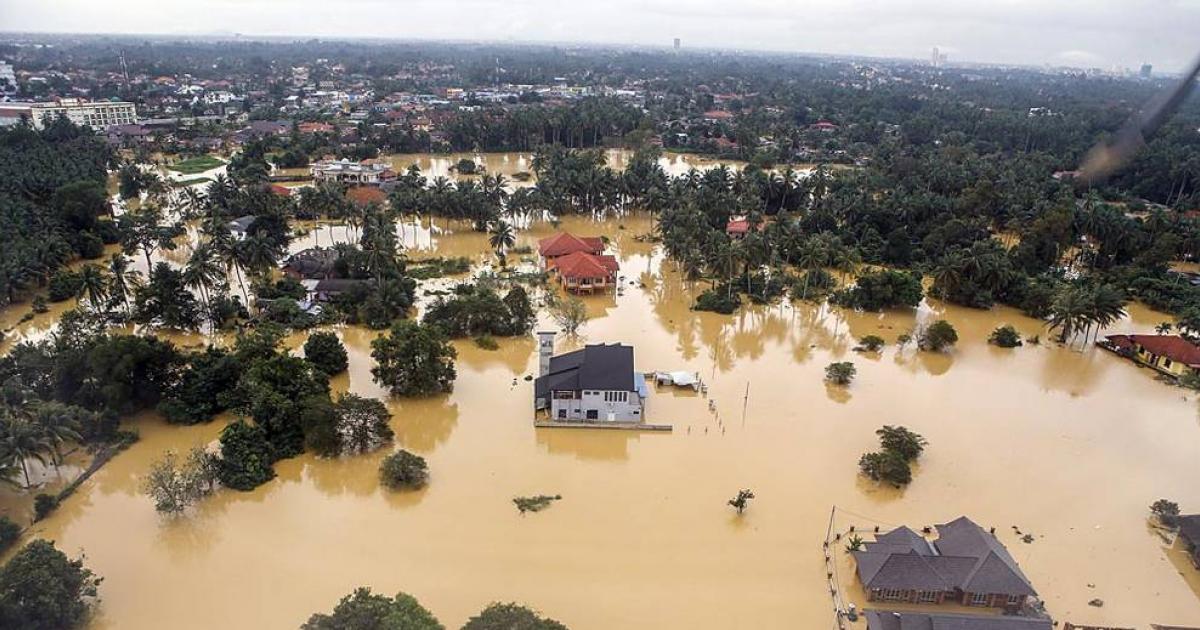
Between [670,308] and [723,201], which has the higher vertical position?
[723,201]

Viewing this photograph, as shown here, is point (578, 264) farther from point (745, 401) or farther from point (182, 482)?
point (182, 482)

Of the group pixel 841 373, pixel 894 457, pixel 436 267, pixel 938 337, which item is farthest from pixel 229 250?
pixel 938 337

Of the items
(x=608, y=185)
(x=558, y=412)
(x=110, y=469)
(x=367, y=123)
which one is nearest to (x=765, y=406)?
(x=558, y=412)

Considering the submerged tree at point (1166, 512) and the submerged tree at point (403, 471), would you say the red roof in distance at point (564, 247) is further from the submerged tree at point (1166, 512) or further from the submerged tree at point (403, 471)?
the submerged tree at point (1166, 512)

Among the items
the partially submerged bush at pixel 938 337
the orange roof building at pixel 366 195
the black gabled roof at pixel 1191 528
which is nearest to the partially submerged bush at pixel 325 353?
the orange roof building at pixel 366 195

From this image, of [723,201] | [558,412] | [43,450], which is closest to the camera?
[43,450]

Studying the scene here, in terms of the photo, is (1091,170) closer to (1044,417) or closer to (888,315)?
(1044,417)

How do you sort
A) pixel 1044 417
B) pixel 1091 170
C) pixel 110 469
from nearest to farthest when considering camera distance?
1. pixel 1091 170
2. pixel 110 469
3. pixel 1044 417
